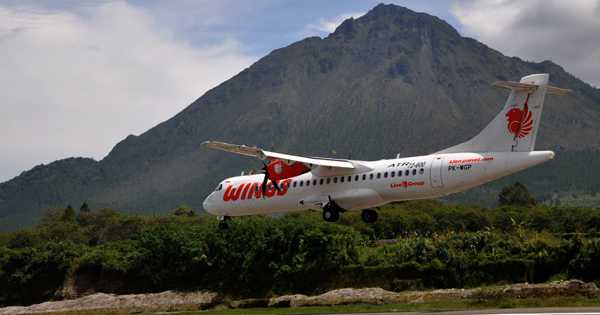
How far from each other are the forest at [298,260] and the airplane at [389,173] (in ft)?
30.8

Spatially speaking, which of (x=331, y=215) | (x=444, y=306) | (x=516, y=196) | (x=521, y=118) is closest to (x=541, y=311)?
(x=444, y=306)

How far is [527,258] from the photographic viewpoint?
55375 millimetres

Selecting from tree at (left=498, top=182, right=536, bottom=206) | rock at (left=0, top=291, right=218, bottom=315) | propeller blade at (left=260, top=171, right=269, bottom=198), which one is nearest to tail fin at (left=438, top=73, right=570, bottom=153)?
propeller blade at (left=260, top=171, right=269, bottom=198)

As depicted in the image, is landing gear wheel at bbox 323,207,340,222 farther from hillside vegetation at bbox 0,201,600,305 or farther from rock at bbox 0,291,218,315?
rock at bbox 0,291,218,315

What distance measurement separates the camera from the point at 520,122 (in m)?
43.8

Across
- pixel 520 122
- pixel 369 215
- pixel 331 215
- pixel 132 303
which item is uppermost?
pixel 520 122

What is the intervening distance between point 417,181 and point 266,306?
16526 millimetres

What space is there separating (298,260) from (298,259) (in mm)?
79

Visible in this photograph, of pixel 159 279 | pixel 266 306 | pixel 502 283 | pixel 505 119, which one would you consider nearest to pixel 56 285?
pixel 159 279

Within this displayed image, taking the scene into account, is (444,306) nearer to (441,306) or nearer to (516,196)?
(441,306)

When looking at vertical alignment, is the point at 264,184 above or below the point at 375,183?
below

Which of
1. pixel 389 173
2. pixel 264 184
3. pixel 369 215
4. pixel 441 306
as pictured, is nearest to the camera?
pixel 441 306

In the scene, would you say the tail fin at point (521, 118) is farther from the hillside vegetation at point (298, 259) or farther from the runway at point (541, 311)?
the hillside vegetation at point (298, 259)

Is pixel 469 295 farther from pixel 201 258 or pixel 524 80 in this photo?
pixel 201 258
